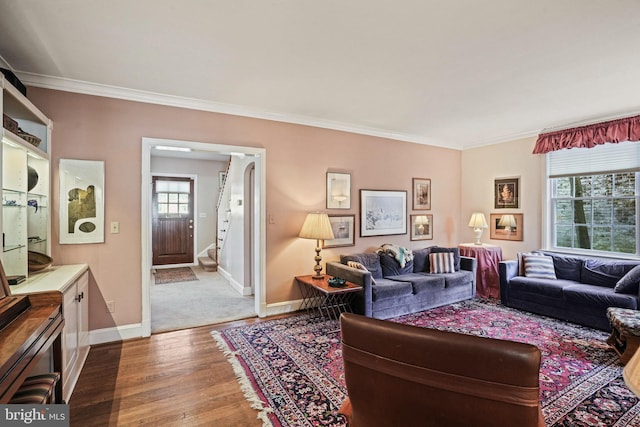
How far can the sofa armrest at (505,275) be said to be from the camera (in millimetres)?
4488

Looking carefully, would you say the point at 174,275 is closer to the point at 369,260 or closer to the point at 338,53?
the point at 369,260

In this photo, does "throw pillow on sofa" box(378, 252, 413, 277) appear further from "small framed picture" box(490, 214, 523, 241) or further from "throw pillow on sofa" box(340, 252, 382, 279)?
"small framed picture" box(490, 214, 523, 241)

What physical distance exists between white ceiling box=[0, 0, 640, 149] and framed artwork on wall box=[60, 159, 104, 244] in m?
0.77

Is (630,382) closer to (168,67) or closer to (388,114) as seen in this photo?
(168,67)

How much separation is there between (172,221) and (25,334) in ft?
21.6

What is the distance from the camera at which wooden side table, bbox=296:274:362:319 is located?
3.74 meters

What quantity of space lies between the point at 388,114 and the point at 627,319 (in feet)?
10.5

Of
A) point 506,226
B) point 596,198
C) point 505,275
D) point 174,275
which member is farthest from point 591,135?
point 174,275

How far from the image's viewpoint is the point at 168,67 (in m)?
2.82

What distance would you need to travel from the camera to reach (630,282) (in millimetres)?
3492

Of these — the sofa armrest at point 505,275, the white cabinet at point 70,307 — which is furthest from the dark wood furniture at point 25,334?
Result: the sofa armrest at point 505,275

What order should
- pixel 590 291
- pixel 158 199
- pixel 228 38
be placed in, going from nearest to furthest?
pixel 228 38 < pixel 590 291 < pixel 158 199

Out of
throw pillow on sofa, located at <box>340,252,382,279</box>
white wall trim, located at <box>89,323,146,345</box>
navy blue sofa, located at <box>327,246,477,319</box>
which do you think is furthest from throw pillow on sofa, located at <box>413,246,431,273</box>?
white wall trim, located at <box>89,323,146,345</box>

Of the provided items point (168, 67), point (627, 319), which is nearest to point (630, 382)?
point (627, 319)
